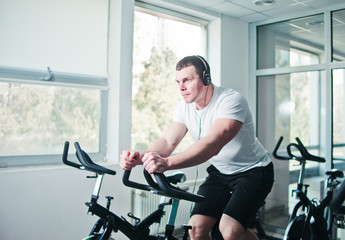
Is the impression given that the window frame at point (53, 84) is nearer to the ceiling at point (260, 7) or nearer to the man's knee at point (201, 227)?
the ceiling at point (260, 7)

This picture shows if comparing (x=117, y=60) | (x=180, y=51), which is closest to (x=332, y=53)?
(x=180, y=51)

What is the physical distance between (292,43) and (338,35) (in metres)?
0.55

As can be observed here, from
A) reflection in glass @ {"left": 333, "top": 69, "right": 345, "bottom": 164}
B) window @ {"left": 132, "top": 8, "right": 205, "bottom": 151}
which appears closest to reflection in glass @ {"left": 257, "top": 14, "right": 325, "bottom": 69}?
reflection in glass @ {"left": 333, "top": 69, "right": 345, "bottom": 164}

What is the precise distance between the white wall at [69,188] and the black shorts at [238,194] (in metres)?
1.34

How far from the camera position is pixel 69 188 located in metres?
3.01

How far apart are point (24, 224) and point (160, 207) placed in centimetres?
119

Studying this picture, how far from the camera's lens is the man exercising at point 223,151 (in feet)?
6.05

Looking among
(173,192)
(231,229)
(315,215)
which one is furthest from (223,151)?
(315,215)

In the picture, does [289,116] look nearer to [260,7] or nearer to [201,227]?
[260,7]

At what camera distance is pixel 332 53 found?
395 centimetres

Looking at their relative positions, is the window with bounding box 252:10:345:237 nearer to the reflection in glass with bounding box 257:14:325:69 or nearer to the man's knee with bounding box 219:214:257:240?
the reflection in glass with bounding box 257:14:325:69

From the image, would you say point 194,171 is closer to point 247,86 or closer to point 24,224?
point 247,86

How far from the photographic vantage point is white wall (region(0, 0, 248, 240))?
2.73 meters

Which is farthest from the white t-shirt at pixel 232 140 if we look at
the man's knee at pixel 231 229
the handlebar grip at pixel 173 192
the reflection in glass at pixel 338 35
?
the reflection in glass at pixel 338 35
